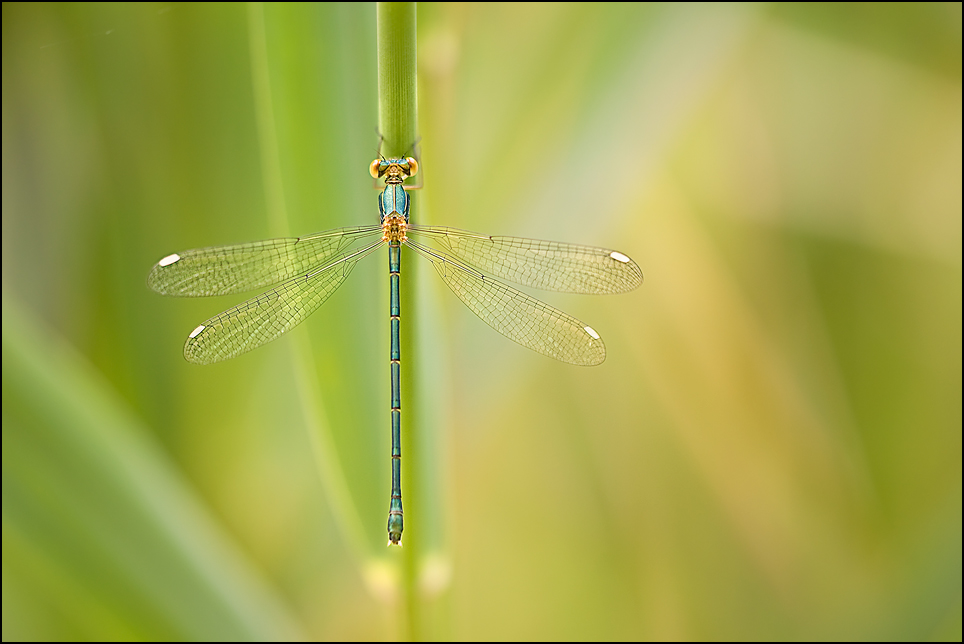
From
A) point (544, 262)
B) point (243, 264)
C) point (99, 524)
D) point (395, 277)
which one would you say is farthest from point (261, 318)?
point (544, 262)

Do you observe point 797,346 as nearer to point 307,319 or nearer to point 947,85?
point 947,85

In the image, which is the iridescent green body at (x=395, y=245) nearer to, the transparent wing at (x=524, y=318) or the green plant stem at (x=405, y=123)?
the transparent wing at (x=524, y=318)

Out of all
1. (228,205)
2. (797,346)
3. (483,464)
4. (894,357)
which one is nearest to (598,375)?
(483,464)

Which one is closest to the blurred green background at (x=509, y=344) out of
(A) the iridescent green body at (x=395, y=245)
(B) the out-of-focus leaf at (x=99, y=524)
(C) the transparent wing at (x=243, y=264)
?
(B) the out-of-focus leaf at (x=99, y=524)

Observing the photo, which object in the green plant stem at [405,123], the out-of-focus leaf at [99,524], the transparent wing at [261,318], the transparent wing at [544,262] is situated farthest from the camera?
the transparent wing at [544,262]

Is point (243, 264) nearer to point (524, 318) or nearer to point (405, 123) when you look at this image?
point (524, 318)

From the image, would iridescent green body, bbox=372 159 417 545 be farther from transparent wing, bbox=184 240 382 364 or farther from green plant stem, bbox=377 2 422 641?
green plant stem, bbox=377 2 422 641
